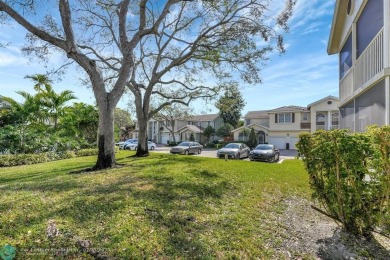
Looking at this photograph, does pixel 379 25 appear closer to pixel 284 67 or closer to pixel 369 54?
pixel 369 54

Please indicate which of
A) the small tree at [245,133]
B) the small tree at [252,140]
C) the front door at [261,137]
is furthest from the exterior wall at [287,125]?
the small tree at [245,133]

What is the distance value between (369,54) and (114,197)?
26.0 ft

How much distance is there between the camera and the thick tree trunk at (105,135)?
957 centimetres

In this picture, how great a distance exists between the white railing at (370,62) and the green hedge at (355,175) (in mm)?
2844

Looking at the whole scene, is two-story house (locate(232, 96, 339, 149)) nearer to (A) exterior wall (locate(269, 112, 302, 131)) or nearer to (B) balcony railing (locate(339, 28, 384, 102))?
(A) exterior wall (locate(269, 112, 302, 131))

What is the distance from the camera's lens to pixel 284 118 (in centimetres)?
3616

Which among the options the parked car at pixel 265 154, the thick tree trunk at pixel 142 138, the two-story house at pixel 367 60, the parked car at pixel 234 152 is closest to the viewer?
the two-story house at pixel 367 60

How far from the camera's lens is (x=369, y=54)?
20.9ft

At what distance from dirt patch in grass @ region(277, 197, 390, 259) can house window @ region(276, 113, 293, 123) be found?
33023 millimetres

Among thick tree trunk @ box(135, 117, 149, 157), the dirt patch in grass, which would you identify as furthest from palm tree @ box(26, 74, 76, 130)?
the dirt patch in grass

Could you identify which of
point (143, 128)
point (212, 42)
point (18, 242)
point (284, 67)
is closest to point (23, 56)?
point (143, 128)

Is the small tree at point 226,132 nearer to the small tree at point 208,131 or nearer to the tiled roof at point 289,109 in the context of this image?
the small tree at point 208,131

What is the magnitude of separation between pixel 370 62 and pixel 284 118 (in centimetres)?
3147

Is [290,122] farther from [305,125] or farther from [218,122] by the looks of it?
[218,122]
